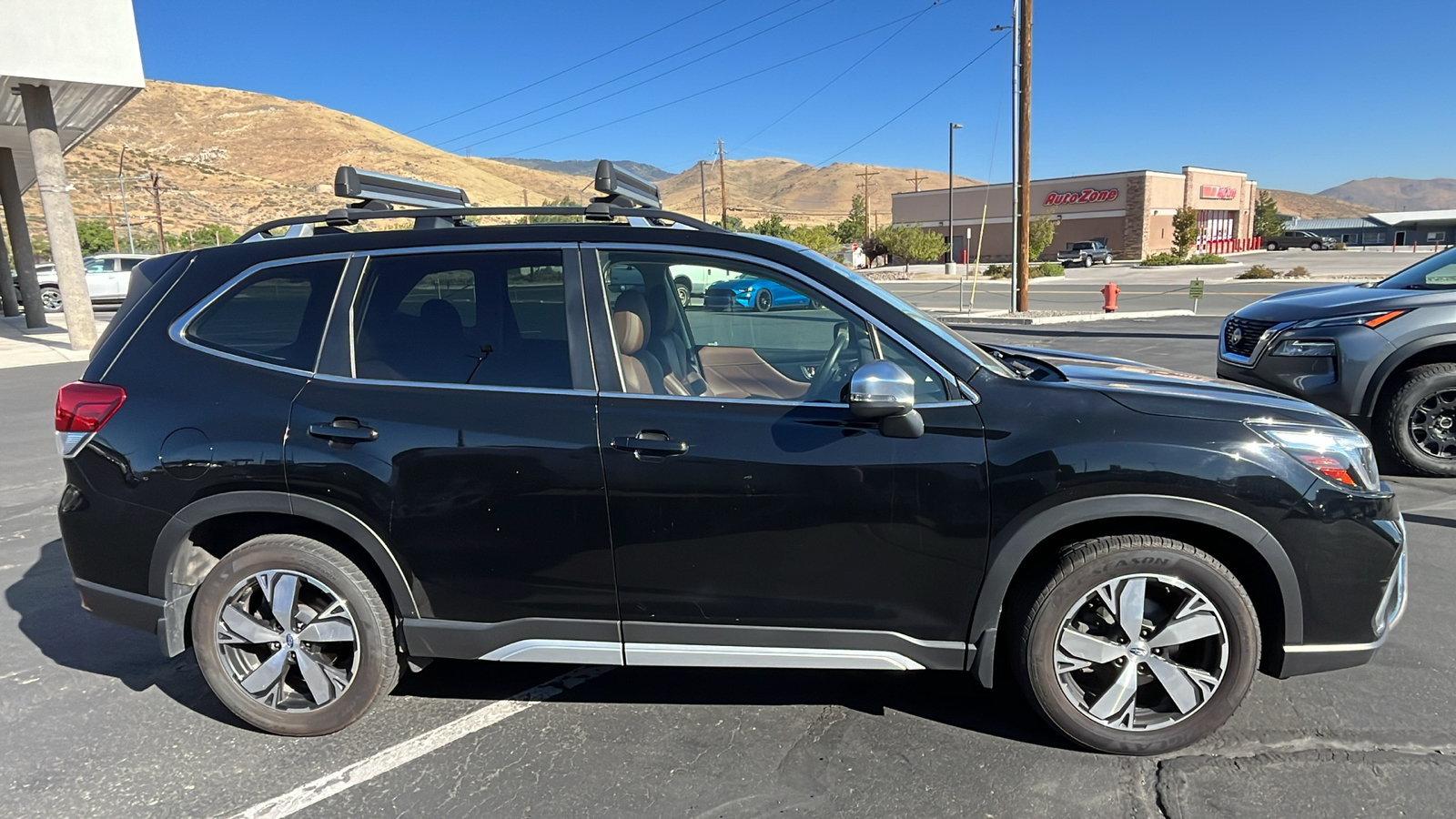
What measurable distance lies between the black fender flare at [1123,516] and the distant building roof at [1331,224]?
108 m

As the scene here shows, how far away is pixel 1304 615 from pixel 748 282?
235cm

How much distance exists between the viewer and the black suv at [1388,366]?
577 centimetres

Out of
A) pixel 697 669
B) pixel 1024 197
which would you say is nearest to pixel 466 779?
pixel 697 669

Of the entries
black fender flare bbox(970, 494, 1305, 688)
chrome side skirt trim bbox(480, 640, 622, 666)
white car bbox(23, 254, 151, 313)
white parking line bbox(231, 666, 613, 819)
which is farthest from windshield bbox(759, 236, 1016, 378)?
white car bbox(23, 254, 151, 313)

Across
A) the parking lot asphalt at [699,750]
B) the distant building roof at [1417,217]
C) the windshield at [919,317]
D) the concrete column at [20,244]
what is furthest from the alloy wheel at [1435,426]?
the distant building roof at [1417,217]

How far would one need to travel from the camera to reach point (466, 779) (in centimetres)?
283

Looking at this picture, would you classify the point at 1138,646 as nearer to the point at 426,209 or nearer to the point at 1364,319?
the point at 426,209

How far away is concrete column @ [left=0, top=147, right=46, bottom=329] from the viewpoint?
22.3 meters

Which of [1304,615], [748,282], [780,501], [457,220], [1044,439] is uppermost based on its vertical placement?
[457,220]

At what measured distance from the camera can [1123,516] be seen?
270 cm

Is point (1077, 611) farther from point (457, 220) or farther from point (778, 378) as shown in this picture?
point (457, 220)

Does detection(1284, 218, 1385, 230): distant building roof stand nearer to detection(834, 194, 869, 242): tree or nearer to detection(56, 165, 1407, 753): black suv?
detection(834, 194, 869, 242): tree

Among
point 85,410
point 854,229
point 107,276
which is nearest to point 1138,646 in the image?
point 85,410

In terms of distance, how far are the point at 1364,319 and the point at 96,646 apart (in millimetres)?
7826
